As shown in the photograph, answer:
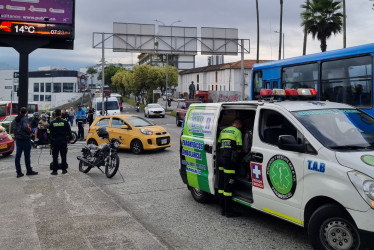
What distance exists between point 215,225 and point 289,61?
9.31m

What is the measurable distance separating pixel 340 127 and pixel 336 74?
7120 millimetres

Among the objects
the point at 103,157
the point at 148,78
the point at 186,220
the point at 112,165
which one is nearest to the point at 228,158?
the point at 186,220

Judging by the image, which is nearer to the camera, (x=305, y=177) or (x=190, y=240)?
(x=305, y=177)

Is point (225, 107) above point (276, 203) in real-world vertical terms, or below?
above

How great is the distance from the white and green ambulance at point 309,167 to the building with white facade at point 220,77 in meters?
51.5

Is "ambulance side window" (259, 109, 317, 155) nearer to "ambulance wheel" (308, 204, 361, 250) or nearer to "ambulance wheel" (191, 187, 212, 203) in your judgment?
"ambulance wheel" (308, 204, 361, 250)

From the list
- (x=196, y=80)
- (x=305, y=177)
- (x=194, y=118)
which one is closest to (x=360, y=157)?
(x=305, y=177)

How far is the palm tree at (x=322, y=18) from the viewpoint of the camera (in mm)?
29828

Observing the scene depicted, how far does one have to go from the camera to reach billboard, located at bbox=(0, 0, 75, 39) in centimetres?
1890

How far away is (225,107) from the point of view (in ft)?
22.2

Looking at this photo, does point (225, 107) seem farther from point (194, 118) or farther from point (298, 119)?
point (298, 119)

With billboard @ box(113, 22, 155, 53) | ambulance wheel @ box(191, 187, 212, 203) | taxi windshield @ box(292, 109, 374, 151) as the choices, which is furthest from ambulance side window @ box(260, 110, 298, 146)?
billboard @ box(113, 22, 155, 53)

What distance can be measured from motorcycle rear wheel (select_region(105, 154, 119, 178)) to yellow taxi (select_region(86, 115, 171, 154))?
418 centimetres

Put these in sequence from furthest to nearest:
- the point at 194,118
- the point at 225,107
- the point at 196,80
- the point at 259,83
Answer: the point at 196,80, the point at 259,83, the point at 194,118, the point at 225,107
